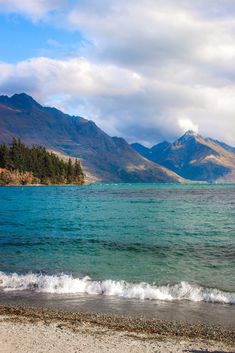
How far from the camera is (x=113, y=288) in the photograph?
27.3m

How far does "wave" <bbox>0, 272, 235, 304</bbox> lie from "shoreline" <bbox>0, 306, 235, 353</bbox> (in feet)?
16.0

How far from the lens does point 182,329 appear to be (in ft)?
64.3

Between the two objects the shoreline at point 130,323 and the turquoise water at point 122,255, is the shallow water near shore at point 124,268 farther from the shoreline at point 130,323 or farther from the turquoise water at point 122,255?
the shoreline at point 130,323

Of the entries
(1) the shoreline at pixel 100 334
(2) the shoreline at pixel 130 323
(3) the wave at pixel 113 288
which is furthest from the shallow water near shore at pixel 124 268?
(1) the shoreline at pixel 100 334

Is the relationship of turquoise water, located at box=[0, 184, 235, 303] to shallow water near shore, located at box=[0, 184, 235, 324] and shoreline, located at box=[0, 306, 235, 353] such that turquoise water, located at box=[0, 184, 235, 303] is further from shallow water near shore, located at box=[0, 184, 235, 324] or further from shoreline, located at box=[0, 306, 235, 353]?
shoreline, located at box=[0, 306, 235, 353]

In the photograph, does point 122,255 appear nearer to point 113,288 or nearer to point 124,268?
point 124,268

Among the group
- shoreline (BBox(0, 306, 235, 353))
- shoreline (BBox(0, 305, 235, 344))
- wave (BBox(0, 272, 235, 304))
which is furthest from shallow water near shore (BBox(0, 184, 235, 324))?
shoreline (BBox(0, 306, 235, 353))

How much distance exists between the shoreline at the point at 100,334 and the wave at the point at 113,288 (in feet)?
16.0

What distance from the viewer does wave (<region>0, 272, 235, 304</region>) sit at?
25698mm

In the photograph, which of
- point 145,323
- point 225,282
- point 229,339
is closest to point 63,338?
point 145,323

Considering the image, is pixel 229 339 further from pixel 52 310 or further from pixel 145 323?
pixel 52 310

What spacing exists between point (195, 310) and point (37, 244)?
86.8 feet

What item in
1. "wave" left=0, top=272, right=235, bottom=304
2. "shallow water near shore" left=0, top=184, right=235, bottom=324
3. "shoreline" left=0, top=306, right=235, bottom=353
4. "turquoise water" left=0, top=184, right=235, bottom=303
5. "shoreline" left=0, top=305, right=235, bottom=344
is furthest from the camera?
"turquoise water" left=0, top=184, right=235, bottom=303

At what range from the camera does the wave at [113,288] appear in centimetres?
2570
